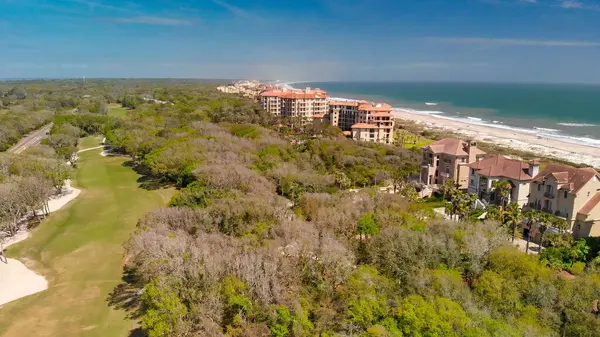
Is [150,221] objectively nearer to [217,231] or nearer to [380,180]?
[217,231]

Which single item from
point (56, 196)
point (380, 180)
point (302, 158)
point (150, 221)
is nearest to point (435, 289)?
point (150, 221)

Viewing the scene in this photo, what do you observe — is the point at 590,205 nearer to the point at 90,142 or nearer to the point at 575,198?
the point at 575,198

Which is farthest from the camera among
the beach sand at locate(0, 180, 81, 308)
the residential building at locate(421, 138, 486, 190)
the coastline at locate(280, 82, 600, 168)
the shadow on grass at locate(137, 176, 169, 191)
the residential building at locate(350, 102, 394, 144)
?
the residential building at locate(350, 102, 394, 144)

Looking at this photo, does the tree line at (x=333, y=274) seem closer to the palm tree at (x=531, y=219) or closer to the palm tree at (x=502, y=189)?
the palm tree at (x=531, y=219)

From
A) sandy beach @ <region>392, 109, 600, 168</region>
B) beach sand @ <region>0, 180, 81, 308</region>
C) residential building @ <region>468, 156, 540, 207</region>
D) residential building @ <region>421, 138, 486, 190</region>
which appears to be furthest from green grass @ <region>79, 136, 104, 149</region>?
sandy beach @ <region>392, 109, 600, 168</region>

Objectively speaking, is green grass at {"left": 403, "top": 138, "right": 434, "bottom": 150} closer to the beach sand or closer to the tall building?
the tall building

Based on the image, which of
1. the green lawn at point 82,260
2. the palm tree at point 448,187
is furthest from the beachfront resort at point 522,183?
the green lawn at point 82,260
